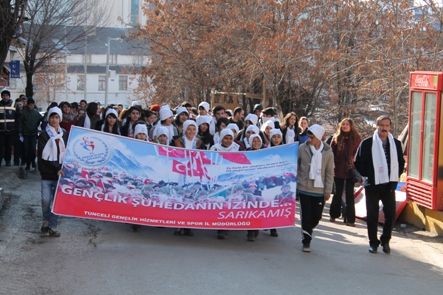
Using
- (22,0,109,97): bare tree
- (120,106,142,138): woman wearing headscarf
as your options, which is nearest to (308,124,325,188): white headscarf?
(120,106,142,138): woman wearing headscarf

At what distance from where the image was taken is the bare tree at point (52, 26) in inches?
984

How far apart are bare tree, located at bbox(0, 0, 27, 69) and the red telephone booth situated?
20.9 ft

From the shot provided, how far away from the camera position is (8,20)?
34.9ft

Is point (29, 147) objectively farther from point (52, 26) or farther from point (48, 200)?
point (52, 26)

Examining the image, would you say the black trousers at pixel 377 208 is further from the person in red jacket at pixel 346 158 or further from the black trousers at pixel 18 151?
the black trousers at pixel 18 151

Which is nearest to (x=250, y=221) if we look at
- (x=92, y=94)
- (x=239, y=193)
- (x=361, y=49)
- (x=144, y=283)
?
(x=239, y=193)

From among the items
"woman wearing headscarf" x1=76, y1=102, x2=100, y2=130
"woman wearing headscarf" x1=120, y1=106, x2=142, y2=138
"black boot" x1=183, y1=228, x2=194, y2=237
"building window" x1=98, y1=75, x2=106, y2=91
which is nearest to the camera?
"black boot" x1=183, y1=228, x2=194, y2=237

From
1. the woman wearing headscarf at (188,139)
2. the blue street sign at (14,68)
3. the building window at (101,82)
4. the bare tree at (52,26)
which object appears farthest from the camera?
the building window at (101,82)

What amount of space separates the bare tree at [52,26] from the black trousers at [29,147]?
8.67m

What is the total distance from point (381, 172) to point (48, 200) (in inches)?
166

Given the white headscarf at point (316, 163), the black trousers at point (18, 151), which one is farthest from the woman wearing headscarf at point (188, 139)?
the black trousers at point (18, 151)

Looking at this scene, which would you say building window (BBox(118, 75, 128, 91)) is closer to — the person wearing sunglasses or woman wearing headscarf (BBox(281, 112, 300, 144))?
woman wearing headscarf (BBox(281, 112, 300, 144))

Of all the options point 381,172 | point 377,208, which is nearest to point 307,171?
point 381,172

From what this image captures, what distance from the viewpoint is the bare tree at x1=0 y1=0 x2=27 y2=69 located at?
10586 mm
